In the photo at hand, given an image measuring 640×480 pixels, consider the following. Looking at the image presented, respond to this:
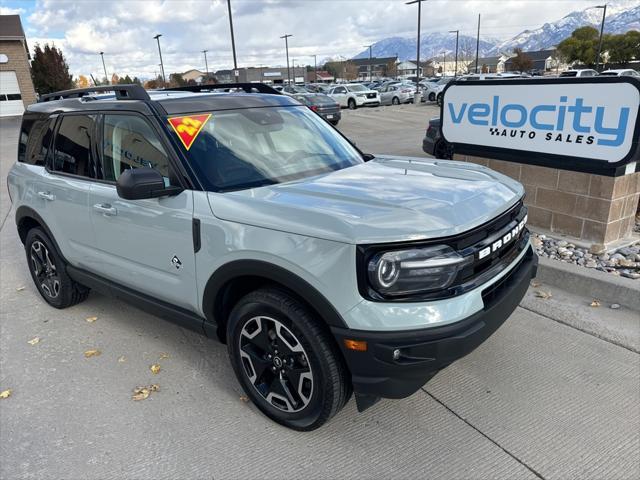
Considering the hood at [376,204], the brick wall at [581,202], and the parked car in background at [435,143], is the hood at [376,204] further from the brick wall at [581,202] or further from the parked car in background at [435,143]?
the parked car in background at [435,143]

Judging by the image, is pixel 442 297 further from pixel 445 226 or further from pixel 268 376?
pixel 268 376

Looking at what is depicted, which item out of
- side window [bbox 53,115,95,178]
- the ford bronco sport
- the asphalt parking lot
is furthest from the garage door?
the asphalt parking lot

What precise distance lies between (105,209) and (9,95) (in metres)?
40.9

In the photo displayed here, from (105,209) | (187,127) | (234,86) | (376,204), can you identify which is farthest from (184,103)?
(376,204)

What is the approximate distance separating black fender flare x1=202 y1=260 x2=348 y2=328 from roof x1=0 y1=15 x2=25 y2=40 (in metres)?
42.8

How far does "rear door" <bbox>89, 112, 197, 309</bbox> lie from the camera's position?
296cm

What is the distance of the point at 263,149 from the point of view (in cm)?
326

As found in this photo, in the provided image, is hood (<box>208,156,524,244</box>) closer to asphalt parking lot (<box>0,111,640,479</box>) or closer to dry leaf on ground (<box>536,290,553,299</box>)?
asphalt parking lot (<box>0,111,640,479</box>)

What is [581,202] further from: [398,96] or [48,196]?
[398,96]

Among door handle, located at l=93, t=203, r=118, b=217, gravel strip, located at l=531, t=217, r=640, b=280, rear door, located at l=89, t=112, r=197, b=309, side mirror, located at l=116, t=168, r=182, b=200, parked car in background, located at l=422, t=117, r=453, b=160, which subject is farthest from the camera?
parked car in background, located at l=422, t=117, r=453, b=160

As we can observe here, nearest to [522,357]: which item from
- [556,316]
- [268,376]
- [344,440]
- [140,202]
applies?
[556,316]

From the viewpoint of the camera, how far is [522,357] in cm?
345

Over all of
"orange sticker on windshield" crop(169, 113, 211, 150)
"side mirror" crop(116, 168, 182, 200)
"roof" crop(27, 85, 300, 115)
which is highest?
"roof" crop(27, 85, 300, 115)

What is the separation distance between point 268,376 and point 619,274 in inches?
133
